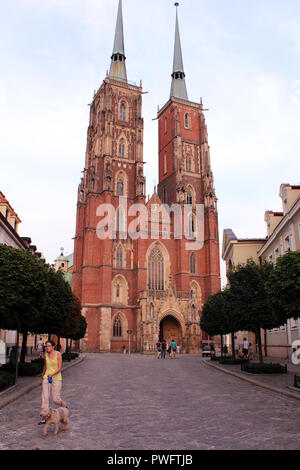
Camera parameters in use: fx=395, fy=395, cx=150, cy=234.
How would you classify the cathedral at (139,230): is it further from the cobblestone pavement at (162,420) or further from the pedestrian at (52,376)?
the pedestrian at (52,376)

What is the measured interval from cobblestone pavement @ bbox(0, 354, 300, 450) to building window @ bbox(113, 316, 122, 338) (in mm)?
39121

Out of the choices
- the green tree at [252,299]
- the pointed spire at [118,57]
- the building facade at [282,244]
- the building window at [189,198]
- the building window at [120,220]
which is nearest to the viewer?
the green tree at [252,299]

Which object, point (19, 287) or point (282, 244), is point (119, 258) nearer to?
point (282, 244)

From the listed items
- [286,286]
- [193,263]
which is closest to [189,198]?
[193,263]

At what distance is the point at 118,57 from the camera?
239 feet

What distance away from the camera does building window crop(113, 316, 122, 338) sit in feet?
177

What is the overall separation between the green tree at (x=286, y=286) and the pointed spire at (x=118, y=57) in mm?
61854

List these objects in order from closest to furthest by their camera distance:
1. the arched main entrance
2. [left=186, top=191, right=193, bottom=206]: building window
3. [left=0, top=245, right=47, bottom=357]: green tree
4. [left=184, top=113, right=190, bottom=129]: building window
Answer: [left=0, top=245, right=47, bottom=357]: green tree, the arched main entrance, [left=186, top=191, right=193, bottom=206]: building window, [left=184, top=113, right=190, bottom=129]: building window

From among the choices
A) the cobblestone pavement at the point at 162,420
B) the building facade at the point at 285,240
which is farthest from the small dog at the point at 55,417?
the building facade at the point at 285,240

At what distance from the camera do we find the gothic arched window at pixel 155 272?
58.2m

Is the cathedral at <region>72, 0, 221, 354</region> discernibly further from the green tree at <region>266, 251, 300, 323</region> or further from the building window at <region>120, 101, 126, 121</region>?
the green tree at <region>266, 251, 300, 323</region>

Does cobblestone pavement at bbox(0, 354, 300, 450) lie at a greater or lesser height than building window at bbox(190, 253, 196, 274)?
lesser

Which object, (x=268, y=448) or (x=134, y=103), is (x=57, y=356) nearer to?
(x=268, y=448)
